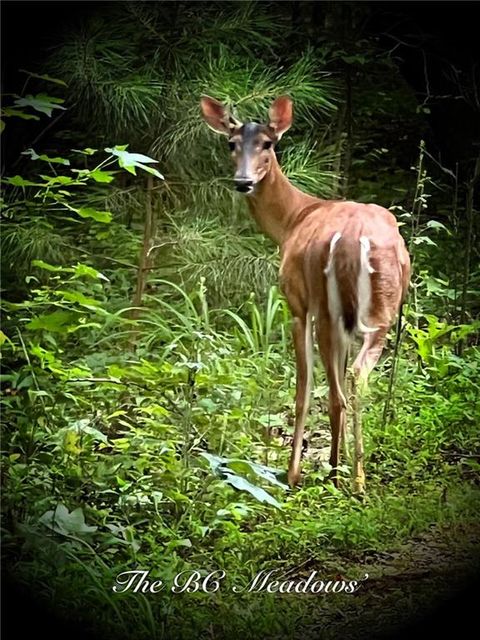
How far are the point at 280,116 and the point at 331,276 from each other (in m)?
0.30

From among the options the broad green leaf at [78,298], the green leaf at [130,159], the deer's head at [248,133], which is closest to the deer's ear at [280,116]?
the deer's head at [248,133]

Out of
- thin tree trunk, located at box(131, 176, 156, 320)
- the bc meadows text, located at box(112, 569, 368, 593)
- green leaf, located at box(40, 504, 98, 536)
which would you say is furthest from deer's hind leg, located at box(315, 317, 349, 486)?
green leaf, located at box(40, 504, 98, 536)

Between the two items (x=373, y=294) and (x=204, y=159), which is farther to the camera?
(x=204, y=159)

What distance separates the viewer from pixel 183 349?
1933 millimetres

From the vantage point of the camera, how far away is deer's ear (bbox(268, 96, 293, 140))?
195 cm

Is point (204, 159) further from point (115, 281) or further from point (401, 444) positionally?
point (401, 444)

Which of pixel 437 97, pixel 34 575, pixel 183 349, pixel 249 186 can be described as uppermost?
pixel 437 97

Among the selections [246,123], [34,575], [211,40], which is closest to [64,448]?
[34,575]

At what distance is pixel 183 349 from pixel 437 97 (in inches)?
25.5

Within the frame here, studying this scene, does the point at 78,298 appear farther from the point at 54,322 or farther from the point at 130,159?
the point at 130,159

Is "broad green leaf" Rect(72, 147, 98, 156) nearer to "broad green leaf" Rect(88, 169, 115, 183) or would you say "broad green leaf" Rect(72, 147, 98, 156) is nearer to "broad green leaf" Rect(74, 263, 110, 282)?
"broad green leaf" Rect(88, 169, 115, 183)

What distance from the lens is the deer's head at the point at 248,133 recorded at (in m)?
1.95

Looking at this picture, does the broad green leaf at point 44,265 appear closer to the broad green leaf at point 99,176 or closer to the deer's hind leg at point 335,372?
the broad green leaf at point 99,176

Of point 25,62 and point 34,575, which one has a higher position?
point 25,62
